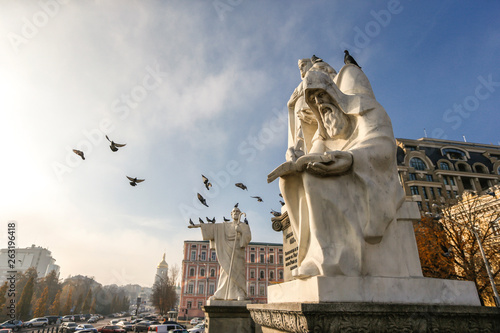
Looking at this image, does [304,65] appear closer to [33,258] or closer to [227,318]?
[227,318]

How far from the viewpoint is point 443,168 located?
140 feet

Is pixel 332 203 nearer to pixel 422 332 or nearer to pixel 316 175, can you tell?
pixel 316 175

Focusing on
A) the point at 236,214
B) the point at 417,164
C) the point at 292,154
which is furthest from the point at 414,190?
the point at 292,154

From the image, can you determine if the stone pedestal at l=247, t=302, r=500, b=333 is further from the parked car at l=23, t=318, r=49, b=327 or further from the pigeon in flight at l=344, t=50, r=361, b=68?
the parked car at l=23, t=318, r=49, b=327

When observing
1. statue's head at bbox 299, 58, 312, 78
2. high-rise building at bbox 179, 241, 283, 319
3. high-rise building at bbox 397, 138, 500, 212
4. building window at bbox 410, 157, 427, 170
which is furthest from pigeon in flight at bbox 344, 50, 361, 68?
high-rise building at bbox 179, 241, 283, 319

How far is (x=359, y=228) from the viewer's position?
8.49 feet

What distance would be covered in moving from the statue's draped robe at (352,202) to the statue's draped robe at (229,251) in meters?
6.09

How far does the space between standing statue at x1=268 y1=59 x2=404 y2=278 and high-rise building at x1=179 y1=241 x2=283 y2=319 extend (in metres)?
54.4

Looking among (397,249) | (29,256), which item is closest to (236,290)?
(397,249)

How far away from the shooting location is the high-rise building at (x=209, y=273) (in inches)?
2111

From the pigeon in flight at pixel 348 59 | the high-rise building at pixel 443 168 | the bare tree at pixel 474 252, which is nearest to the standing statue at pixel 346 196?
the pigeon in flight at pixel 348 59

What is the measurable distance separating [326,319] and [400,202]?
1488mm

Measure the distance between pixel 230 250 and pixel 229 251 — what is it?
46mm

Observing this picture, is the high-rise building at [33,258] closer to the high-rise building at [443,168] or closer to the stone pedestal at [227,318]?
the stone pedestal at [227,318]
